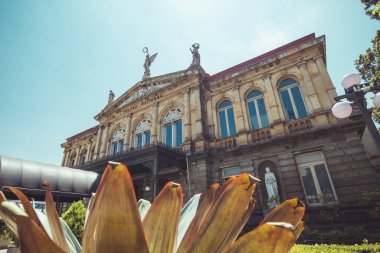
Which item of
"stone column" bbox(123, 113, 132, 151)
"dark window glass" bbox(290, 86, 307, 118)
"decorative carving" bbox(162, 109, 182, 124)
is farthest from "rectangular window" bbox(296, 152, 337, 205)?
"stone column" bbox(123, 113, 132, 151)

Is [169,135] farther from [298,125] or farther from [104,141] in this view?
[298,125]

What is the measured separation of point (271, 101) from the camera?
36.7ft

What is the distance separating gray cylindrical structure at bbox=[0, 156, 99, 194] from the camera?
331 inches

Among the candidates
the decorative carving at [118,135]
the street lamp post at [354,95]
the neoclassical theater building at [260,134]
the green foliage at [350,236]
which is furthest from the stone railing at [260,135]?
the decorative carving at [118,135]

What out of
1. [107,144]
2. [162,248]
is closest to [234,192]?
[162,248]

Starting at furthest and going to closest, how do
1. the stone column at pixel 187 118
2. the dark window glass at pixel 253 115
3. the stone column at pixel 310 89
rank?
the stone column at pixel 187 118 → the dark window glass at pixel 253 115 → the stone column at pixel 310 89

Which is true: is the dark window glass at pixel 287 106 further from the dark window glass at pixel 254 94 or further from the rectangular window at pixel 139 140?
the rectangular window at pixel 139 140

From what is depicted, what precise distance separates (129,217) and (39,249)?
207mm

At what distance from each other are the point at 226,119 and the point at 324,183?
19.7 ft

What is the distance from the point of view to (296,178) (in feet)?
30.0

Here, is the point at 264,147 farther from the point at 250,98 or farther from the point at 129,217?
the point at 129,217

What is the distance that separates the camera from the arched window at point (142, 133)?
604 inches

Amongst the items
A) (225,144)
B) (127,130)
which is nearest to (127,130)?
(127,130)

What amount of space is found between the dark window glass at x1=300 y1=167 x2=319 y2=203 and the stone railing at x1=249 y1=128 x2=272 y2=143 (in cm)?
220
